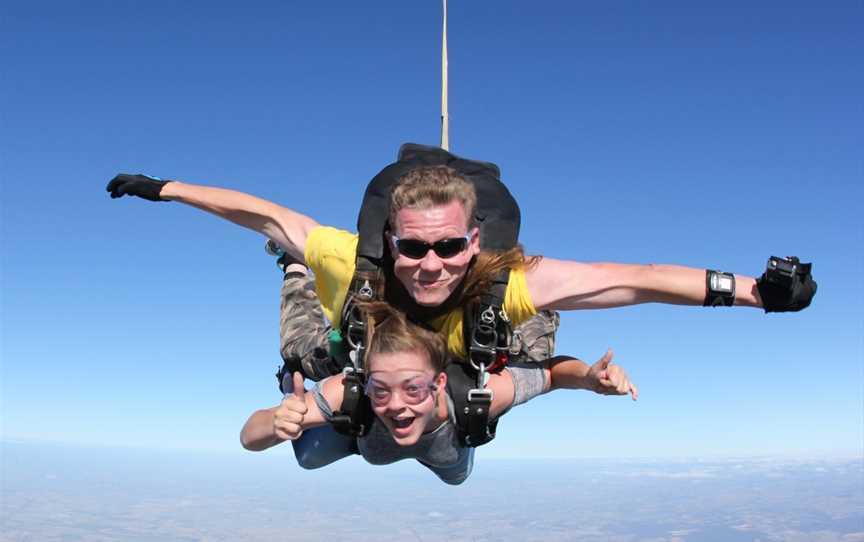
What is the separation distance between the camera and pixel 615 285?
4297 mm

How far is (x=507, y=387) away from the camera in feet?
15.1

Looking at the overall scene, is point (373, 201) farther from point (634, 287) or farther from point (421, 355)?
point (634, 287)

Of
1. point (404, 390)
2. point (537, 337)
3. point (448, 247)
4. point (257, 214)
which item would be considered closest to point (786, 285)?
point (537, 337)

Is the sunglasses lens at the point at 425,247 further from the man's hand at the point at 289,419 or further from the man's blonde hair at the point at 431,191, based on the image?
the man's hand at the point at 289,419

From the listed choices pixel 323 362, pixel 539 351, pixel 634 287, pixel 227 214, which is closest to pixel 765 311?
pixel 634 287

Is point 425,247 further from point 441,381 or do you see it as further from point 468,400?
point 468,400

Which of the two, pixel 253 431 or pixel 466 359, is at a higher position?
pixel 466 359

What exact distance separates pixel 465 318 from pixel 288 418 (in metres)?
1.09

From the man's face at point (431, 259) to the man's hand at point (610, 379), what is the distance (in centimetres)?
87

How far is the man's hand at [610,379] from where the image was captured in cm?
397

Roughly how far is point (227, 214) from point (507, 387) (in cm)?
194

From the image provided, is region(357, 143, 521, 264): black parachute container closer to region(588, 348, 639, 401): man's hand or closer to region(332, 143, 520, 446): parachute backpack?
region(332, 143, 520, 446): parachute backpack

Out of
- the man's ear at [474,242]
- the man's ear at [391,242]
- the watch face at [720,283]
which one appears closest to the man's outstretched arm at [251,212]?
the man's ear at [391,242]

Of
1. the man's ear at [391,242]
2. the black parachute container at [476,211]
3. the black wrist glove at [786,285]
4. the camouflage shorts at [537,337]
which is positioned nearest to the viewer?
the black wrist glove at [786,285]
